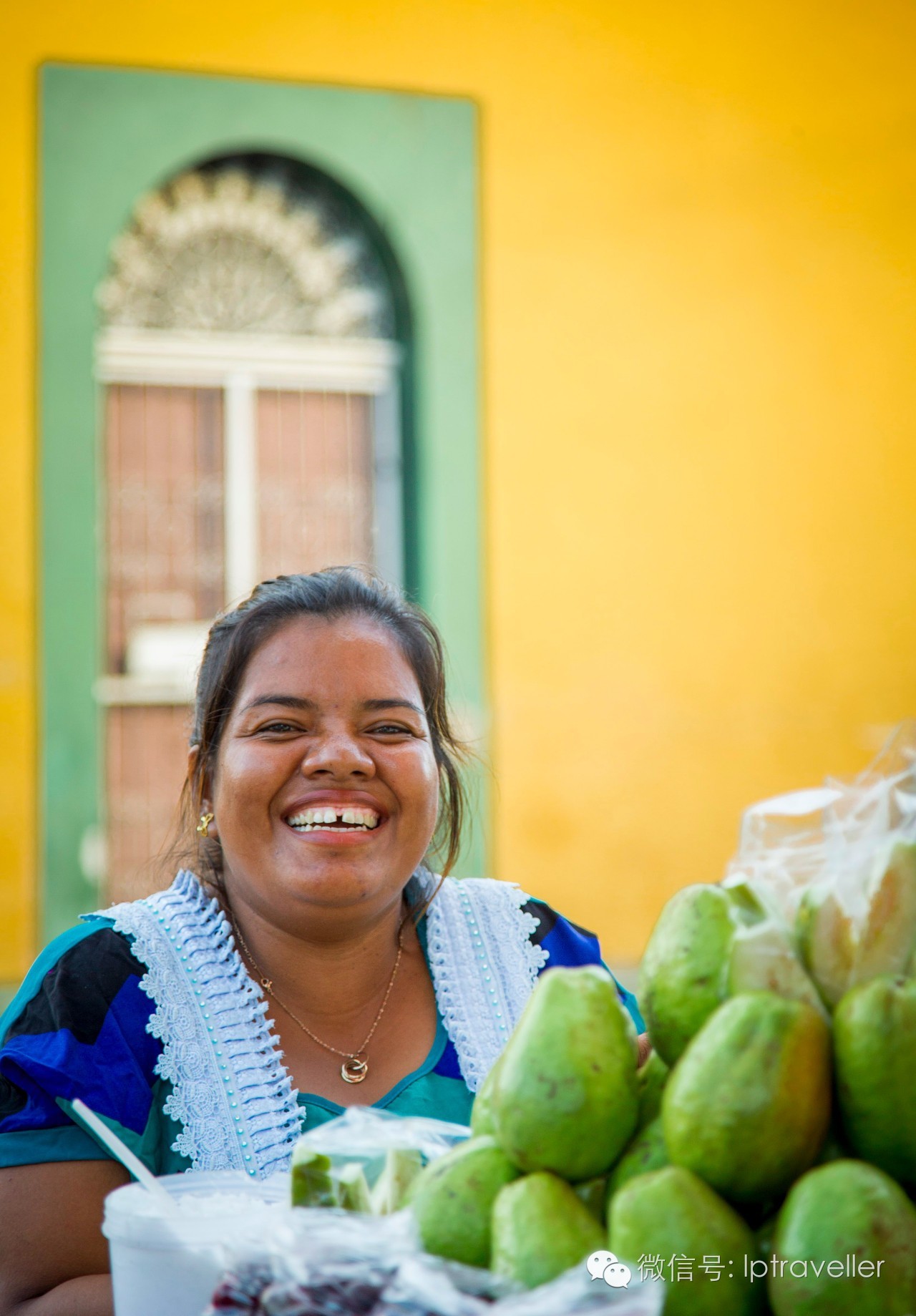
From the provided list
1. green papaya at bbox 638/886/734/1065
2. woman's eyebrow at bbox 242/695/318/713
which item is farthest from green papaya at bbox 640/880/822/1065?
woman's eyebrow at bbox 242/695/318/713

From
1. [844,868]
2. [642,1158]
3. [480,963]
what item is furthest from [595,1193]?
[480,963]

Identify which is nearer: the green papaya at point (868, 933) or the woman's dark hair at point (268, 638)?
the green papaya at point (868, 933)

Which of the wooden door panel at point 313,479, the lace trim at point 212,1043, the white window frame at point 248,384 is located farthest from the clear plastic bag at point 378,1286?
the wooden door panel at point 313,479

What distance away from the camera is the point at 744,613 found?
5355mm

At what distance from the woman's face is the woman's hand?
39 centimetres

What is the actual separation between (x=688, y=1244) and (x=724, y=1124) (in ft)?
0.23

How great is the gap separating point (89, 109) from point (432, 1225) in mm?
4505

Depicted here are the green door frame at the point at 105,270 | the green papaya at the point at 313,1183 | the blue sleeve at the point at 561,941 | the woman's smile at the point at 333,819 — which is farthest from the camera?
the green door frame at the point at 105,270

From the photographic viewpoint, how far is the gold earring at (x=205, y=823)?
1853 millimetres

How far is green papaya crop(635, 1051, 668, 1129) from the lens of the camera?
0.96m

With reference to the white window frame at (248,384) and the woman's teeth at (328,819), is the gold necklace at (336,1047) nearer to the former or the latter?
the woman's teeth at (328,819)

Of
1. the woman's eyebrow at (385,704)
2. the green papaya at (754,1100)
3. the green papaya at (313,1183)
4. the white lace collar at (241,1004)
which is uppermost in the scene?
the woman's eyebrow at (385,704)

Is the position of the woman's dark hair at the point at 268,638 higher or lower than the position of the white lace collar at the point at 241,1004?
higher

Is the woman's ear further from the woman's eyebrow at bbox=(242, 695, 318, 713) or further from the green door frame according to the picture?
the green door frame
